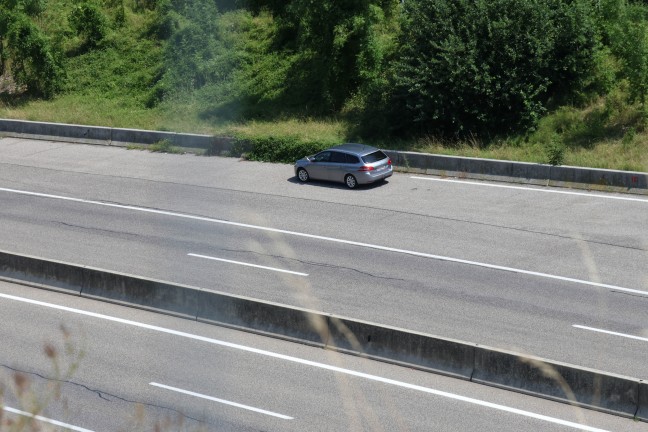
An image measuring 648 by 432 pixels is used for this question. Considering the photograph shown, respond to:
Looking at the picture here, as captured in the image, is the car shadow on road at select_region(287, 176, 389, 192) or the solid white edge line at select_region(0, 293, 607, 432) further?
the car shadow on road at select_region(287, 176, 389, 192)

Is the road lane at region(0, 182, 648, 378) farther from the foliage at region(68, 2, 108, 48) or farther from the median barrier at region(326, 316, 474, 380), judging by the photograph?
the foliage at region(68, 2, 108, 48)

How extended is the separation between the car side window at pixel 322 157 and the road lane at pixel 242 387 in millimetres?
11670

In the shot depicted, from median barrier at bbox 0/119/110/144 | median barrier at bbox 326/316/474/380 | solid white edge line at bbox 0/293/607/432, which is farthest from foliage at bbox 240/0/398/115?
median barrier at bbox 326/316/474/380

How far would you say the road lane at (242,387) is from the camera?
12.3 meters

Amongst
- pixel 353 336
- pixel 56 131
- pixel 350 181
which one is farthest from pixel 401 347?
pixel 56 131

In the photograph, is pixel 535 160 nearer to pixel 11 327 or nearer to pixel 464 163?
pixel 464 163

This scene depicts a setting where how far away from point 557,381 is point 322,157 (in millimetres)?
15780

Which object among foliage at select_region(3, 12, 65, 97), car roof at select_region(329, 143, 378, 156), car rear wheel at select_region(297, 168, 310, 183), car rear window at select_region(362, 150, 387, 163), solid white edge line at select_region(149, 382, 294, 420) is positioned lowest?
car rear wheel at select_region(297, 168, 310, 183)

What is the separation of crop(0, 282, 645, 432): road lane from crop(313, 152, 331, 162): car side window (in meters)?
11.7

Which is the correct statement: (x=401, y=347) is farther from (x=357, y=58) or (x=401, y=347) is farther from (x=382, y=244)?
(x=357, y=58)

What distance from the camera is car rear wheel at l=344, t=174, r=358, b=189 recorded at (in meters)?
26.7

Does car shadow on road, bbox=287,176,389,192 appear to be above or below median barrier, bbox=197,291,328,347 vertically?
below

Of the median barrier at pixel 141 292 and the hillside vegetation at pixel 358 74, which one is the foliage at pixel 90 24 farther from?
the median barrier at pixel 141 292

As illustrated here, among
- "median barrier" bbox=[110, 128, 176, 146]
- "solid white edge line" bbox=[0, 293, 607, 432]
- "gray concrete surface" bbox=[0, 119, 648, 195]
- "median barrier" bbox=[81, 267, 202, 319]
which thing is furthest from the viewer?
"median barrier" bbox=[110, 128, 176, 146]
